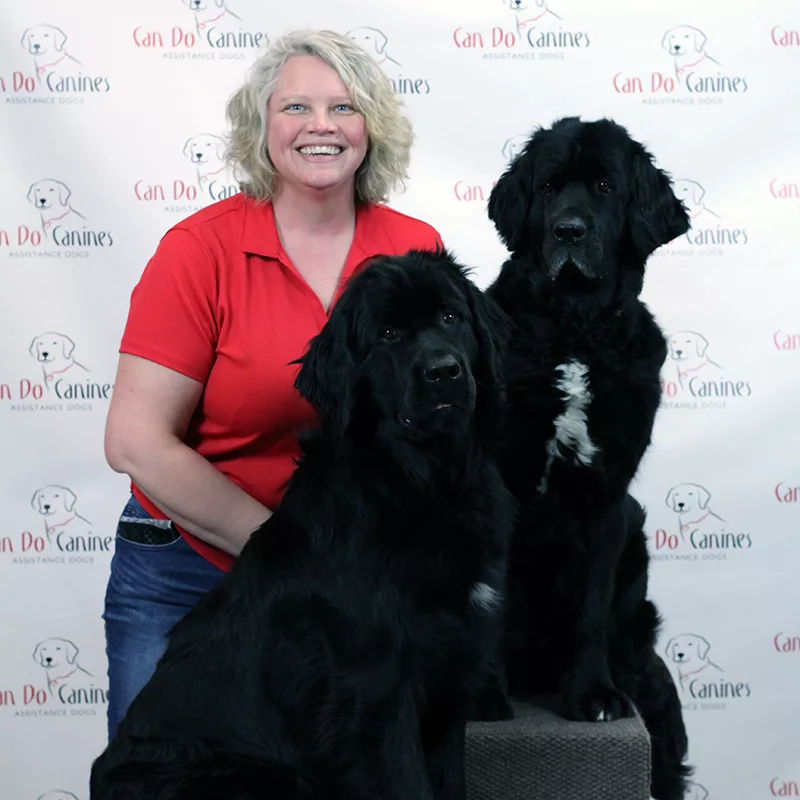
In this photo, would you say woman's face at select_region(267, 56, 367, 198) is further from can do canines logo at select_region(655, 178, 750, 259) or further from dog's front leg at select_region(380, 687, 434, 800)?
can do canines logo at select_region(655, 178, 750, 259)

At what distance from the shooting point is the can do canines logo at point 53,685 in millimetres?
3639

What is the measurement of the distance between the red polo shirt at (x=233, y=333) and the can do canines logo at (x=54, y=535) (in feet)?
4.03

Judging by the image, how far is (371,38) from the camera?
138 inches

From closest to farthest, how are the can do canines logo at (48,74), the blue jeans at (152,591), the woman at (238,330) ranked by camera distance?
the woman at (238,330)
the blue jeans at (152,591)
the can do canines logo at (48,74)

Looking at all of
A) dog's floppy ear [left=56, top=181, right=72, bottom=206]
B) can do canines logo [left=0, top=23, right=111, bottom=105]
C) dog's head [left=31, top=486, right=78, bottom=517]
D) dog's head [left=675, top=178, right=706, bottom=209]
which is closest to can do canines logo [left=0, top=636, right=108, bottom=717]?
dog's head [left=31, top=486, right=78, bottom=517]

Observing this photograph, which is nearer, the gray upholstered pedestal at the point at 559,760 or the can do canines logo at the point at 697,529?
the gray upholstered pedestal at the point at 559,760

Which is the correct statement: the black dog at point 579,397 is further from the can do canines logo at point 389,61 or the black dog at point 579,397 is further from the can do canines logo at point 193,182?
the can do canines logo at point 193,182

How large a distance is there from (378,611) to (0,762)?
2.45 metres

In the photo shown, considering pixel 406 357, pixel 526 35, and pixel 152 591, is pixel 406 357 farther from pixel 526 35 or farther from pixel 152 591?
pixel 526 35

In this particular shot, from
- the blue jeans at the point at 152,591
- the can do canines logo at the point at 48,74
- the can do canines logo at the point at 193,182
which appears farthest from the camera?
the can do canines logo at the point at 193,182

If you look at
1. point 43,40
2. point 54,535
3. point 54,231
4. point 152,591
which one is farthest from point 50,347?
point 152,591

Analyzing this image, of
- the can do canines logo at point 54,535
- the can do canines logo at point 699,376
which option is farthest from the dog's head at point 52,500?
the can do canines logo at point 699,376

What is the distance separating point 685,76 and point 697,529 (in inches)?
61.6

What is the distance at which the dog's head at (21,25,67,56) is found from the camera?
343 centimetres
